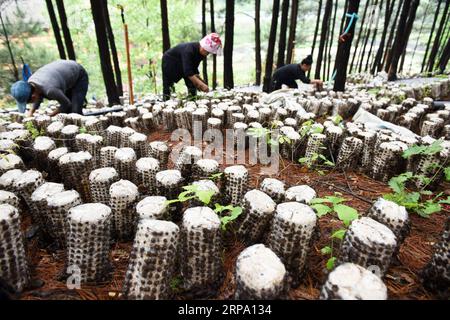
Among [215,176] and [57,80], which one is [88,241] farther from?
[57,80]

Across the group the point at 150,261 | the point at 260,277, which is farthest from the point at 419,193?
the point at 150,261

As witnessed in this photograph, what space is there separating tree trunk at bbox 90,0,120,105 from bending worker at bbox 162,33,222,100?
1268mm

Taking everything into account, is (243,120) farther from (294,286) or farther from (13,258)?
(13,258)

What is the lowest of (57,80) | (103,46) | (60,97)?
(60,97)

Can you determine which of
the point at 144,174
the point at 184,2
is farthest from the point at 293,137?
the point at 184,2

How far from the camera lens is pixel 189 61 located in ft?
19.0

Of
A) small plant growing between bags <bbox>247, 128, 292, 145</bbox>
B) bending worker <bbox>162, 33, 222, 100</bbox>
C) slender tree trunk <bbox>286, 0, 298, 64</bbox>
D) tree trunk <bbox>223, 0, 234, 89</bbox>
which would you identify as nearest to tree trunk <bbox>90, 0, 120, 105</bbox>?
bending worker <bbox>162, 33, 222, 100</bbox>

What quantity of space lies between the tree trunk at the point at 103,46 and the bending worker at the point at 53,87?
0.62 meters

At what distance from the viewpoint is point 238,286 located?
1.21m

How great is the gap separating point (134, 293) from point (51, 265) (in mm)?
773

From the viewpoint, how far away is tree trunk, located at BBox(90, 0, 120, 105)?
17.3 ft

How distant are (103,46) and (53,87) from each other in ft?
4.91

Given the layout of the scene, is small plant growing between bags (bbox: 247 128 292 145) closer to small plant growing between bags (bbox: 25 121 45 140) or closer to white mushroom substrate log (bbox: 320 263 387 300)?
white mushroom substrate log (bbox: 320 263 387 300)

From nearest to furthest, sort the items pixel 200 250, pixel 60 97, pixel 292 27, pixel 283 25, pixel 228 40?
pixel 200 250, pixel 60 97, pixel 228 40, pixel 283 25, pixel 292 27
